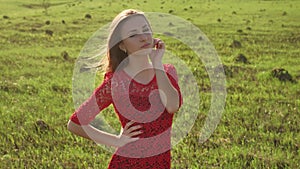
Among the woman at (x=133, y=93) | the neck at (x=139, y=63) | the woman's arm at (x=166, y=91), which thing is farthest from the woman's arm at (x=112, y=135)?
the neck at (x=139, y=63)

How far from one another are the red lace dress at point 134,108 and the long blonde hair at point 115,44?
0.23 feet

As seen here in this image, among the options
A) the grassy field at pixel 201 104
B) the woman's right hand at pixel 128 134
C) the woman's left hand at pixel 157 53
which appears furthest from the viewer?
the grassy field at pixel 201 104

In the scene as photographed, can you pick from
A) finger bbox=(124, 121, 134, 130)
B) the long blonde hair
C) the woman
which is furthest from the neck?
finger bbox=(124, 121, 134, 130)

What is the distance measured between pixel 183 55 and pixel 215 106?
18.5 feet

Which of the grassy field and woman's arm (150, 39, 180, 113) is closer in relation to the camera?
woman's arm (150, 39, 180, 113)

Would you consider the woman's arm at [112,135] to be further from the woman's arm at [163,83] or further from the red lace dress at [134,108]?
the woman's arm at [163,83]

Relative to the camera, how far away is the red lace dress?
3031 millimetres

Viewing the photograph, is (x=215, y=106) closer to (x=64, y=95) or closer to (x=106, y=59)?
(x=64, y=95)

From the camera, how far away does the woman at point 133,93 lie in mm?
2947

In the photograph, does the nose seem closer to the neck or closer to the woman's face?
the woman's face

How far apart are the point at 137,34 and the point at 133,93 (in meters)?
0.41

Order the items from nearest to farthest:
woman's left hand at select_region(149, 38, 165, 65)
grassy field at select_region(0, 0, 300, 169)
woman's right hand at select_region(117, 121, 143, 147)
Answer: woman's left hand at select_region(149, 38, 165, 65) < woman's right hand at select_region(117, 121, 143, 147) < grassy field at select_region(0, 0, 300, 169)

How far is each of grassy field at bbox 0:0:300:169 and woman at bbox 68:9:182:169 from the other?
268cm

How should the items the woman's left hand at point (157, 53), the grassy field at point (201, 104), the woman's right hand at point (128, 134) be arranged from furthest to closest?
the grassy field at point (201, 104)
the woman's right hand at point (128, 134)
the woman's left hand at point (157, 53)
